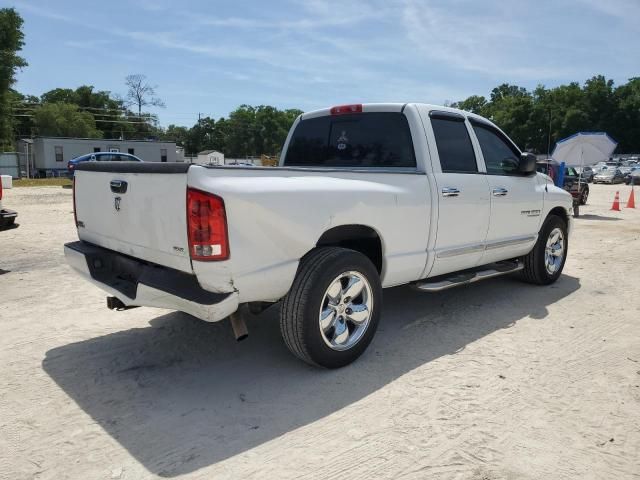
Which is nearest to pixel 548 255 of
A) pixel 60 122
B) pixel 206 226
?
pixel 206 226

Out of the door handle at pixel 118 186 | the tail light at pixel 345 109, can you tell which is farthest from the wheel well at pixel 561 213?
the door handle at pixel 118 186

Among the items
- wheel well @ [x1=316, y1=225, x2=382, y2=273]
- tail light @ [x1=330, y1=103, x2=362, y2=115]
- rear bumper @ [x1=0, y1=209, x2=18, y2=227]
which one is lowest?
rear bumper @ [x1=0, y1=209, x2=18, y2=227]

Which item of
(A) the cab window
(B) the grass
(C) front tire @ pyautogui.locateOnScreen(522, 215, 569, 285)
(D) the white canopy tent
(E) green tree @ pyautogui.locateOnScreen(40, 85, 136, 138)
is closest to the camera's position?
(A) the cab window

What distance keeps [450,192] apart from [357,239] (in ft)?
3.24

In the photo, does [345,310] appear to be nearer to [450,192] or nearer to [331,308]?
[331,308]

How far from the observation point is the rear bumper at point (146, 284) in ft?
9.70

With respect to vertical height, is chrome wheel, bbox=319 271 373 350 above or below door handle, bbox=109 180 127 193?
below

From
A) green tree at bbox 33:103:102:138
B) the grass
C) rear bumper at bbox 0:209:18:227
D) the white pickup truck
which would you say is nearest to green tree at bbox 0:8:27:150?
the grass

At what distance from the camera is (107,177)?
11.8ft

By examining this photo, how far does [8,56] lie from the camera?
37.8 meters

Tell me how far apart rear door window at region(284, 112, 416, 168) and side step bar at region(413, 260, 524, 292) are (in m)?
1.06

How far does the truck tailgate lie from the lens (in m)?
3.00

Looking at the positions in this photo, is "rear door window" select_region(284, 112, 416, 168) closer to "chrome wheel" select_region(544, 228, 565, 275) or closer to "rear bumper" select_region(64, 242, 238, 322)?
"rear bumper" select_region(64, 242, 238, 322)

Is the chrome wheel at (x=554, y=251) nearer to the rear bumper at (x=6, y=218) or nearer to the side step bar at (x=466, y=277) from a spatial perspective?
the side step bar at (x=466, y=277)
